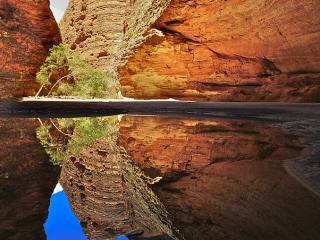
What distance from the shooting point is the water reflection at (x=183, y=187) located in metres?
2.52

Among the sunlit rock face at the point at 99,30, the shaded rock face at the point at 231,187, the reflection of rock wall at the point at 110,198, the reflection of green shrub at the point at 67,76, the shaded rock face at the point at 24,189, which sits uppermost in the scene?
Result: the sunlit rock face at the point at 99,30

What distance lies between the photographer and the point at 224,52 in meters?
26.3

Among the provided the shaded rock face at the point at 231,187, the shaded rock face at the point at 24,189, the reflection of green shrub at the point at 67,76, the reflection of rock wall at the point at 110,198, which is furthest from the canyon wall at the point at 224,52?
the shaded rock face at the point at 24,189

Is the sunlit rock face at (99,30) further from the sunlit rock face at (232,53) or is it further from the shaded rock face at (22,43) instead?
the sunlit rock face at (232,53)

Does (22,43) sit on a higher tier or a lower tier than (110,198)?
higher

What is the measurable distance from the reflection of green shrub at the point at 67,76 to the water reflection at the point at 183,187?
23752 millimetres

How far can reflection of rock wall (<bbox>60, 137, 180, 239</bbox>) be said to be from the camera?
299 centimetres

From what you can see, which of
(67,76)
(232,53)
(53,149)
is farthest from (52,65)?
(53,149)

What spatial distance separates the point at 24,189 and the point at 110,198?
0.86 metres

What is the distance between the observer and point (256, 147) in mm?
6035

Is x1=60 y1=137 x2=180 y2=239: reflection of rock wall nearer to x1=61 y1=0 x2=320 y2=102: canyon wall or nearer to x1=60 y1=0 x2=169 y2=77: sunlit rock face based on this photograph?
x1=61 y1=0 x2=320 y2=102: canyon wall

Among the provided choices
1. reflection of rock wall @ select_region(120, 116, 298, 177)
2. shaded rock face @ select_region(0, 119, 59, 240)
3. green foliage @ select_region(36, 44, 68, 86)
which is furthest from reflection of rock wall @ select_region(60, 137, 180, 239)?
green foliage @ select_region(36, 44, 68, 86)

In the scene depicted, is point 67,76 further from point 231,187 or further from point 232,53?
point 231,187

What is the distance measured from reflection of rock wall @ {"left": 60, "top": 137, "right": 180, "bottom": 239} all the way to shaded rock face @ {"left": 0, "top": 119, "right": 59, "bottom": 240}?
363 millimetres
